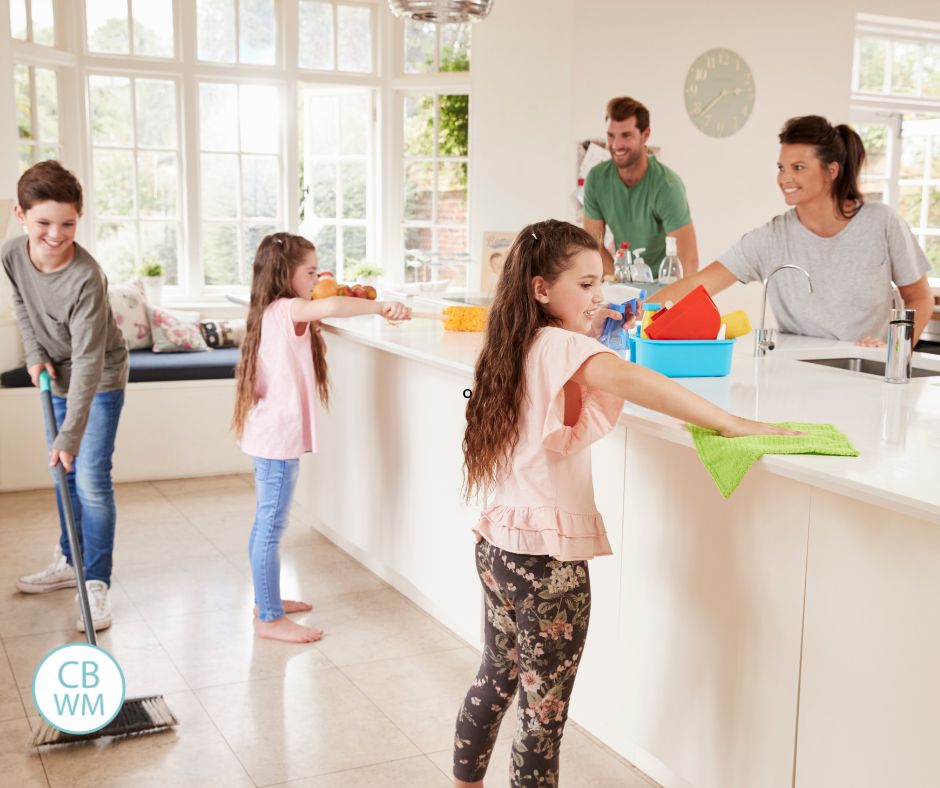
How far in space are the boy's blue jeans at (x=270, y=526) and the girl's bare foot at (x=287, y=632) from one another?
0.03 meters

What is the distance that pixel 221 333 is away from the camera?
588cm

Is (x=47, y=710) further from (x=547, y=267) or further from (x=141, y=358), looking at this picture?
(x=141, y=358)

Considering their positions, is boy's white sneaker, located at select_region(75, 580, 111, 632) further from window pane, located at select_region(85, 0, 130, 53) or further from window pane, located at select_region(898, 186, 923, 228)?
window pane, located at select_region(898, 186, 923, 228)

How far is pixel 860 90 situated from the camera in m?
7.18

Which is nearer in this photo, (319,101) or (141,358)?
(141,358)

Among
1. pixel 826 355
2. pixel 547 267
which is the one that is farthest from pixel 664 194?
pixel 547 267

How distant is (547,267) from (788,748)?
0.96 metres

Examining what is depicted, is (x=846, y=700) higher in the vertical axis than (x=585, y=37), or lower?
lower

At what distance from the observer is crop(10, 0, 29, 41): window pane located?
214 inches

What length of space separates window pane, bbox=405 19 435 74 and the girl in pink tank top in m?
3.55

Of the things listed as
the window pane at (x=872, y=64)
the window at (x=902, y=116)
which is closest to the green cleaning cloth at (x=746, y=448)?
the window at (x=902, y=116)

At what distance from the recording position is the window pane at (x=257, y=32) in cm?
621

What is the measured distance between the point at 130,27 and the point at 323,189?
4.52ft

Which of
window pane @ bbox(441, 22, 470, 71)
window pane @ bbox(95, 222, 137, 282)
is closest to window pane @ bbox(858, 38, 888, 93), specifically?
window pane @ bbox(441, 22, 470, 71)
